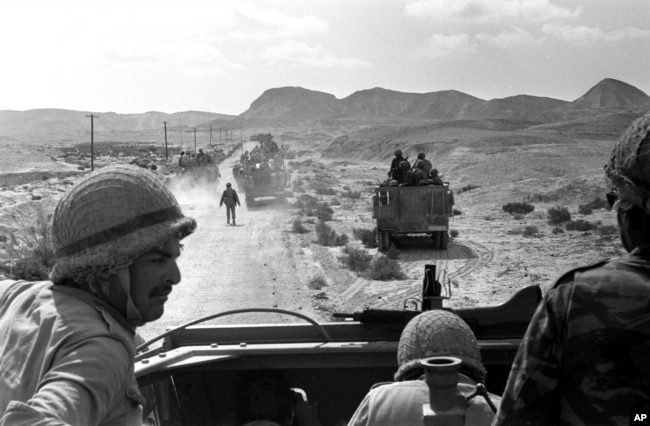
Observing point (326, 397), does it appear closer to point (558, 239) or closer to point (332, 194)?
point (558, 239)

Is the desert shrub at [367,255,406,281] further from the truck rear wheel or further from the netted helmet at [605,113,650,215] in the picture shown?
the netted helmet at [605,113,650,215]

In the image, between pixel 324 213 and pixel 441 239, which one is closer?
pixel 441 239

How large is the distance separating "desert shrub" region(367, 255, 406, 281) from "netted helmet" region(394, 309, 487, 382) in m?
12.2

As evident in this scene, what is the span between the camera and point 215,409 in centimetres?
451

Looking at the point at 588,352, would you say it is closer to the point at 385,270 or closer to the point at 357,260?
the point at 385,270

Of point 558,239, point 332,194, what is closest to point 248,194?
point 332,194

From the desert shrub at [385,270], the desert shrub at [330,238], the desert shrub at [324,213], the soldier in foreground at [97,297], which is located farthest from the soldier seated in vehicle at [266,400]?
the desert shrub at [324,213]

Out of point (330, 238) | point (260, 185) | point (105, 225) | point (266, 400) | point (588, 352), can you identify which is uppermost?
point (105, 225)

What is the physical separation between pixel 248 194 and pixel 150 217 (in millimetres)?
28640

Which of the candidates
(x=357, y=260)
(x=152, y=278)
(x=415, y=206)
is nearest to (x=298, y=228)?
(x=415, y=206)

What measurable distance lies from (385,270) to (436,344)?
491 inches

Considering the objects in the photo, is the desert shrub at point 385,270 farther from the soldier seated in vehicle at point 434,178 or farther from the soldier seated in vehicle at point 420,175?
the soldier seated in vehicle at point 434,178

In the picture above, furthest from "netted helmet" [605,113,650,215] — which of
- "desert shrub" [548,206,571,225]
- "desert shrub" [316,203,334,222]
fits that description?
"desert shrub" [316,203,334,222]

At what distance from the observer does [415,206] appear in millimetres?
18156
